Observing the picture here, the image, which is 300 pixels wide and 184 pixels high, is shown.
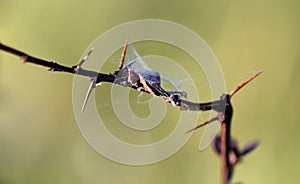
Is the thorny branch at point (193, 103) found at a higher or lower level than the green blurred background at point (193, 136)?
lower

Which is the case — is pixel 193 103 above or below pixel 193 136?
below

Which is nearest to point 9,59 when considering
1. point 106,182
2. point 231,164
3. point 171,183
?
point 106,182

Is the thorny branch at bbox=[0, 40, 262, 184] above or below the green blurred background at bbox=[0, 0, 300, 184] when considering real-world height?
below

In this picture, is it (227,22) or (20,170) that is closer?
(20,170)

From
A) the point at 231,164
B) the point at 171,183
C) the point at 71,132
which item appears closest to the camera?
the point at 231,164

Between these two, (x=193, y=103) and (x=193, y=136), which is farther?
(x=193, y=136)

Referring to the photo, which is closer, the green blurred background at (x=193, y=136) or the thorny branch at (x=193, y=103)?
→ the thorny branch at (x=193, y=103)

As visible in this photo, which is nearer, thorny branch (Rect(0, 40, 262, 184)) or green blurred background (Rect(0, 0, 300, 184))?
thorny branch (Rect(0, 40, 262, 184))

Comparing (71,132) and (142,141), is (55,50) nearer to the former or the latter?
(71,132)
